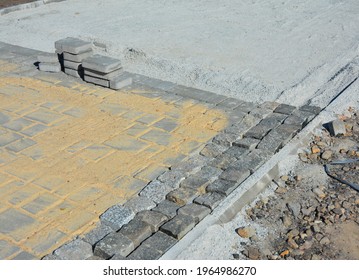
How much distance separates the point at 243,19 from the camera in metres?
12.0

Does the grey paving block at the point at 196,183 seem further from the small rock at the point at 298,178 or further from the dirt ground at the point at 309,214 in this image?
the small rock at the point at 298,178

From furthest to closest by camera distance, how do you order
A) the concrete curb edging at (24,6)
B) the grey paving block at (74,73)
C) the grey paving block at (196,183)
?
the concrete curb edging at (24,6) < the grey paving block at (74,73) < the grey paving block at (196,183)

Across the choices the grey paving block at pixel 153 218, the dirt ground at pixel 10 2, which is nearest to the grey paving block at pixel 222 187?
the grey paving block at pixel 153 218

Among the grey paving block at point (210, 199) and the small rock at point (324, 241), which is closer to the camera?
the small rock at point (324, 241)

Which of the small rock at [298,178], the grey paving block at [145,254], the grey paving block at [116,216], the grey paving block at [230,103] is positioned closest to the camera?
the grey paving block at [145,254]

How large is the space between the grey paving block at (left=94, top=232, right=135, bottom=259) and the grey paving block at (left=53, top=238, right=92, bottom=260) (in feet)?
0.30

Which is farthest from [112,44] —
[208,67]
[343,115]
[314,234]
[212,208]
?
[314,234]

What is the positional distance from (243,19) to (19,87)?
5396mm

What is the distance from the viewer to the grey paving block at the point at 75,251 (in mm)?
4984

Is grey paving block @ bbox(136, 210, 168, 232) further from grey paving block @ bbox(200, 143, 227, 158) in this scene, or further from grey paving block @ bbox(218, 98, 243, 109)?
grey paving block @ bbox(218, 98, 243, 109)

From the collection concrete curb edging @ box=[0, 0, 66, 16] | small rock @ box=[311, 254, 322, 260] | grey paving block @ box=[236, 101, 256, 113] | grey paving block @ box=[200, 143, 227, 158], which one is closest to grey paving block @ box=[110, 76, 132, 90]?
grey paving block @ box=[236, 101, 256, 113]

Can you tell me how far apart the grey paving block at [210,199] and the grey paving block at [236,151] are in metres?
0.88

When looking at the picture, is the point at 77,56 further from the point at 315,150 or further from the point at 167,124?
the point at 315,150

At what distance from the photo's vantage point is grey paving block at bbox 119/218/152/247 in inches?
204
